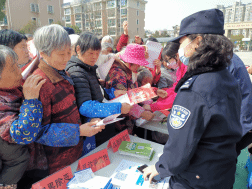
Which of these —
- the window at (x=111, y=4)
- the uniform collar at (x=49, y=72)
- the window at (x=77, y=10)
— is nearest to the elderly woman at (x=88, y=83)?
the uniform collar at (x=49, y=72)

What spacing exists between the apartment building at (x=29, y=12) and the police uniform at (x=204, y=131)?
32.3 meters

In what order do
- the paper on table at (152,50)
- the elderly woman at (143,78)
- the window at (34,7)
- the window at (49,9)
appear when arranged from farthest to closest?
the window at (49,9)
the window at (34,7)
the elderly woman at (143,78)
the paper on table at (152,50)

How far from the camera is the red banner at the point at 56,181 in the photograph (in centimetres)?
97

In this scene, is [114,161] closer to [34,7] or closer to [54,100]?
[54,100]

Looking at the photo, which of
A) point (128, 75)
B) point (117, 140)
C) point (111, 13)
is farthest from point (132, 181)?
point (111, 13)

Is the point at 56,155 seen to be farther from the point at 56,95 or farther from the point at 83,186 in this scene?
the point at 56,95

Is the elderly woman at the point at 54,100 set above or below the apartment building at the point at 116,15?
below

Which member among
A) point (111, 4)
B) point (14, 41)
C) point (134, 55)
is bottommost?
point (134, 55)

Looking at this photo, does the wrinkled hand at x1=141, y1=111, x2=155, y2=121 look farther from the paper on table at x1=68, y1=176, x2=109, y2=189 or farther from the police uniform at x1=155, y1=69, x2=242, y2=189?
the police uniform at x1=155, y1=69, x2=242, y2=189

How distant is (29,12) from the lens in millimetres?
29781

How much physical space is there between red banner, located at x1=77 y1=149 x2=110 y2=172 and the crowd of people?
115mm

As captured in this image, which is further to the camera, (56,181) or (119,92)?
(119,92)

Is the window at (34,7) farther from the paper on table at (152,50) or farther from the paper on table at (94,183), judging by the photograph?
the paper on table at (94,183)

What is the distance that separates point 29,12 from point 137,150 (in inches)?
1438
